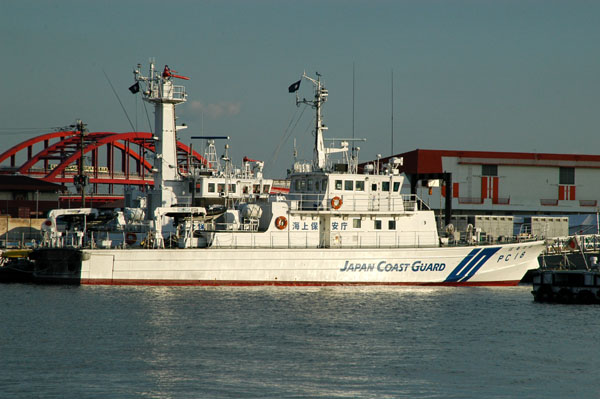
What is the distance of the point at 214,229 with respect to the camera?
1490 inches

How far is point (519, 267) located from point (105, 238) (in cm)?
2117

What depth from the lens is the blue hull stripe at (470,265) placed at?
126 feet

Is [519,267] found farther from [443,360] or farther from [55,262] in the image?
[55,262]

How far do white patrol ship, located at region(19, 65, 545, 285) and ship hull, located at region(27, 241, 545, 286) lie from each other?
1.8 inches

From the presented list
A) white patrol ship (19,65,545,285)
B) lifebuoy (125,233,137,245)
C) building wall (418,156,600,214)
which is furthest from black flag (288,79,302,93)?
building wall (418,156,600,214)

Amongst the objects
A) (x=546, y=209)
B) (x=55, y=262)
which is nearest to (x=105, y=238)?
(x=55, y=262)

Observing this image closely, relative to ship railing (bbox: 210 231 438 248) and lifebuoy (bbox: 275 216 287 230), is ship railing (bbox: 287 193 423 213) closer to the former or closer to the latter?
lifebuoy (bbox: 275 216 287 230)

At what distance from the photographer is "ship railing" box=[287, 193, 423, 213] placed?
3734 cm

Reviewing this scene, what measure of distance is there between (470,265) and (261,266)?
1051 centimetres

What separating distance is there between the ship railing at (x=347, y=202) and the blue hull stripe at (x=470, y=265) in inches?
139

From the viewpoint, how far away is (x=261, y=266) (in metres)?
36.1

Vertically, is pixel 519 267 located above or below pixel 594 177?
below

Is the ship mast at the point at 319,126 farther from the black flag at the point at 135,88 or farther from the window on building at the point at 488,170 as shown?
the window on building at the point at 488,170

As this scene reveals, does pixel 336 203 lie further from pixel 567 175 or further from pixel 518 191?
pixel 567 175
